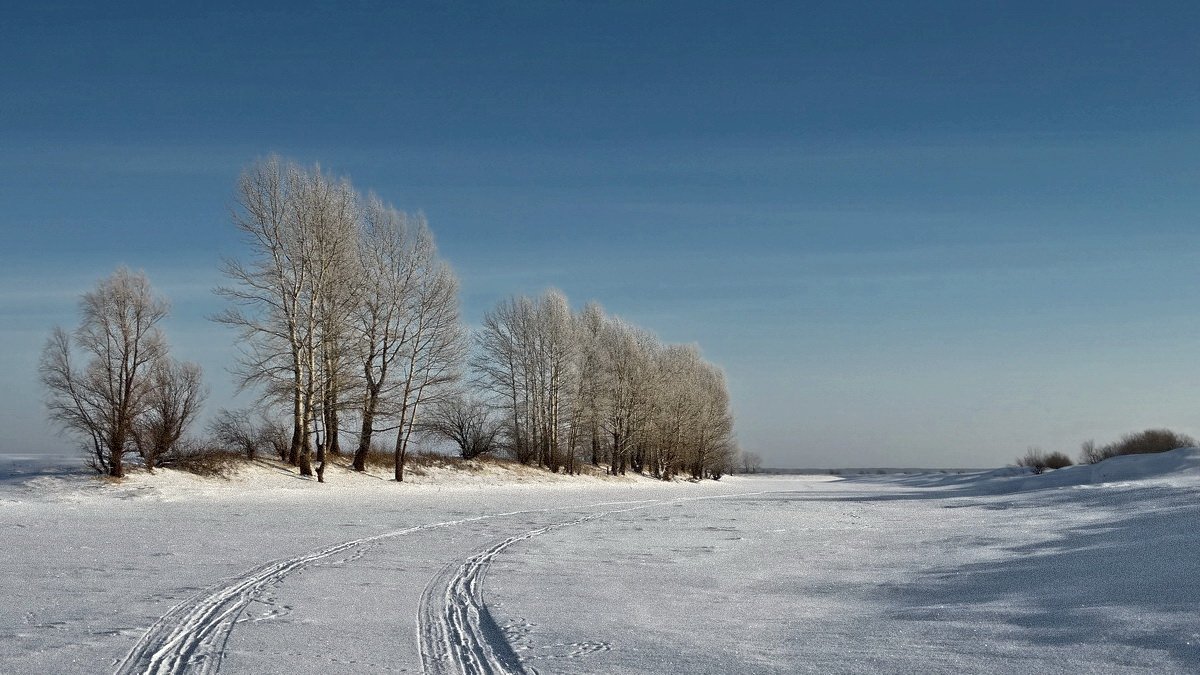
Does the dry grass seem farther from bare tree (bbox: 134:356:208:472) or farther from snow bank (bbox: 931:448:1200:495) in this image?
snow bank (bbox: 931:448:1200:495)

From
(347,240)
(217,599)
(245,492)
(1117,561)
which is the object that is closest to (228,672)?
(217,599)

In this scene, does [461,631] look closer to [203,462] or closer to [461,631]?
[461,631]

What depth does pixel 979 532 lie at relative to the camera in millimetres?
16609

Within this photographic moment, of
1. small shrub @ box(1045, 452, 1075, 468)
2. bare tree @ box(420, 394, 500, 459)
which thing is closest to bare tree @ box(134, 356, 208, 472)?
bare tree @ box(420, 394, 500, 459)

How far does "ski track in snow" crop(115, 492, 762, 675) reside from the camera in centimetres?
654

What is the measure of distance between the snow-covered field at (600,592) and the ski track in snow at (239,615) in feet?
0.12

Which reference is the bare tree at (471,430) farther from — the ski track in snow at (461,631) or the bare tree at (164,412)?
the ski track in snow at (461,631)

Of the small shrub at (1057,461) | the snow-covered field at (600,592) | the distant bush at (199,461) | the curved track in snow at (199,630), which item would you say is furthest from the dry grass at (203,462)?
the small shrub at (1057,461)

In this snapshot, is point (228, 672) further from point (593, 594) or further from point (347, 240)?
point (347, 240)

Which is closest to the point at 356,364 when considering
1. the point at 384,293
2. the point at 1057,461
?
the point at 384,293

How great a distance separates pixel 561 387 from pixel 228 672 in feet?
155

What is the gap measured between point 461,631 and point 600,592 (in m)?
2.86

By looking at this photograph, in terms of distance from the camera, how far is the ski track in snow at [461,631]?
6.57 m

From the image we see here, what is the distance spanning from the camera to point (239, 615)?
8328 mm
